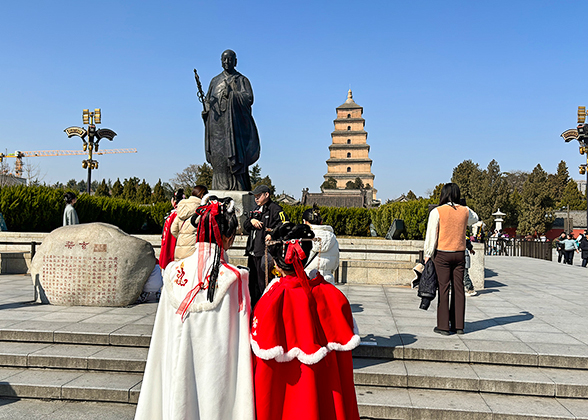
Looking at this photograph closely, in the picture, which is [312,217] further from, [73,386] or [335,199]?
[335,199]

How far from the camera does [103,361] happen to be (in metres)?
4.46

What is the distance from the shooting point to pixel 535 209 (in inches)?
1730

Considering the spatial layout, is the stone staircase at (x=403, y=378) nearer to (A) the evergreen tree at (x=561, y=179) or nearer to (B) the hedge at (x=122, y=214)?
(B) the hedge at (x=122, y=214)

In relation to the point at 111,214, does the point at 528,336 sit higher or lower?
lower

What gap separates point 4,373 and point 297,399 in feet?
11.7

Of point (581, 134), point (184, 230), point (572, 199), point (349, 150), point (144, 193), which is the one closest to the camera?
point (184, 230)

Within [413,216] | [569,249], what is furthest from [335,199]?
[413,216]

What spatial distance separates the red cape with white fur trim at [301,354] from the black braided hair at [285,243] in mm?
108

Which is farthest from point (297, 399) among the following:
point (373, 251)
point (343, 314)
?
point (373, 251)

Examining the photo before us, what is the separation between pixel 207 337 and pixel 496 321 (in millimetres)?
4909

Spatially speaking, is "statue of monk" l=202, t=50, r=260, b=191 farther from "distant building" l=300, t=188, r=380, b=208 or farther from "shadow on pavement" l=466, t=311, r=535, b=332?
"distant building" l=300, t=188, r=380, b=208

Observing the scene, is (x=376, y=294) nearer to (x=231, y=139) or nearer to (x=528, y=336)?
(x=528, y=336)

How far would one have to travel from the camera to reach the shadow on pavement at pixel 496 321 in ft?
18.4

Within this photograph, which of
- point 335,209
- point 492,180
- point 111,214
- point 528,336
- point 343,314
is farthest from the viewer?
point 492,180
